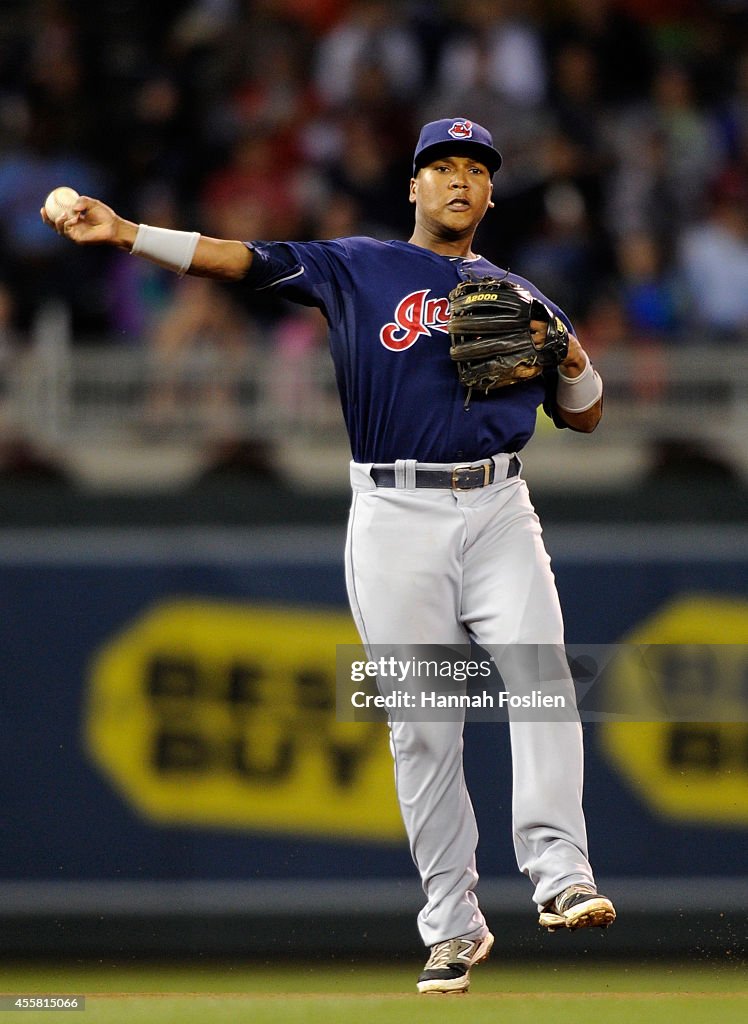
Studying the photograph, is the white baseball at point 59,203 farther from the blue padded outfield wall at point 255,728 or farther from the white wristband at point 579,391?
the blue padded outfield wall at point 255,728

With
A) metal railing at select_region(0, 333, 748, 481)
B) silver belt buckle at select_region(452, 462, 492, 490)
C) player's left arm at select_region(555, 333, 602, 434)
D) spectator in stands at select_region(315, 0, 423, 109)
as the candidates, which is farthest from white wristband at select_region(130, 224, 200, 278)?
spectator in stands at select_region(315, 0, 423, 109)

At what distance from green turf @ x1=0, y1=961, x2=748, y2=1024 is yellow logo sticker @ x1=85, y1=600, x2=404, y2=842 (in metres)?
0.72

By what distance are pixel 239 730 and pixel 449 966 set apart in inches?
129

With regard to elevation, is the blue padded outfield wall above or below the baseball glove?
below

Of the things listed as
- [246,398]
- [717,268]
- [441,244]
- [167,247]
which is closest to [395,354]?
[441,244]

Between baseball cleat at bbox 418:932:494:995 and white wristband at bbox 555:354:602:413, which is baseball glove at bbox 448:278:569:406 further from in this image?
baseball cleat at bbox 418:932:494:995

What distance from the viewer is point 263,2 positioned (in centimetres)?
1143

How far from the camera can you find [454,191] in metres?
5.17

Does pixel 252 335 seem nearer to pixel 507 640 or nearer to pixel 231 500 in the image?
pixel 231 500

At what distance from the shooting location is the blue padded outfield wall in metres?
8.22

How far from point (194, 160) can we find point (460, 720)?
602 cm

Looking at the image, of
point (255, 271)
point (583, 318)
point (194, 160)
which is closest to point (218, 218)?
point (194, 160)

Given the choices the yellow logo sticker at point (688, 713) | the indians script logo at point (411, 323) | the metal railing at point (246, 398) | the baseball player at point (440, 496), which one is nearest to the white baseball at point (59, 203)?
the baseball player at point (440, 496)

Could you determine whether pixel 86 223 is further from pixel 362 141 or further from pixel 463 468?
pixel 362 141
